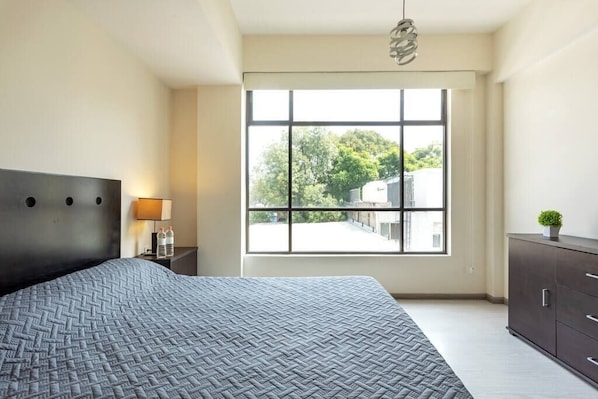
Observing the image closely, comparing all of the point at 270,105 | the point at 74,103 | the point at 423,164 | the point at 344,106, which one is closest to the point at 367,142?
the point at 344,106

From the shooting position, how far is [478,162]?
3906 millimetres

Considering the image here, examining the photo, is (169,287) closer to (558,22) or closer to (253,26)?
(253,26)

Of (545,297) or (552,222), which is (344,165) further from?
(545,297)

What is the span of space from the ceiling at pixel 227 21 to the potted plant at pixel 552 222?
2.12m

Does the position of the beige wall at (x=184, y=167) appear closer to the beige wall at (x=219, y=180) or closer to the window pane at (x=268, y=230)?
the beige wall at (x=219, y=180)

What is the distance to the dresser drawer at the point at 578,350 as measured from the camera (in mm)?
2129

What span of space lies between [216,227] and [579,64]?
379 centimetres

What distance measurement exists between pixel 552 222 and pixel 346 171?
2.11 meters

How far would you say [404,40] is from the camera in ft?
6.62

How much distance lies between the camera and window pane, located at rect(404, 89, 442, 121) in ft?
13.3

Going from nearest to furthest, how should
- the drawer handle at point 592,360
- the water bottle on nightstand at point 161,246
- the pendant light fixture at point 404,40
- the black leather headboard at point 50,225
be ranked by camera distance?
the black leather headboard at point 50,225, the pendant light fixture at point 404,40, the drawer handle at point 592,360, the water bottle on nightstand at point 161,246

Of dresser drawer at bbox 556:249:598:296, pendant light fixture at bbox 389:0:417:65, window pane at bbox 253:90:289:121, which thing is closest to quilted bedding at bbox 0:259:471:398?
dresser drawer at bbox 556:249:598:296

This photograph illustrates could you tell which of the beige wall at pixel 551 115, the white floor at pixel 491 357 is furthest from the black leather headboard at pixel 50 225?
the beige wall at pixel 551 115

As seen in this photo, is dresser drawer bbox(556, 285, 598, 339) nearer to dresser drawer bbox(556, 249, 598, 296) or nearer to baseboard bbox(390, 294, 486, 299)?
dresser drawer bbox(556, 249, 598, 296)
